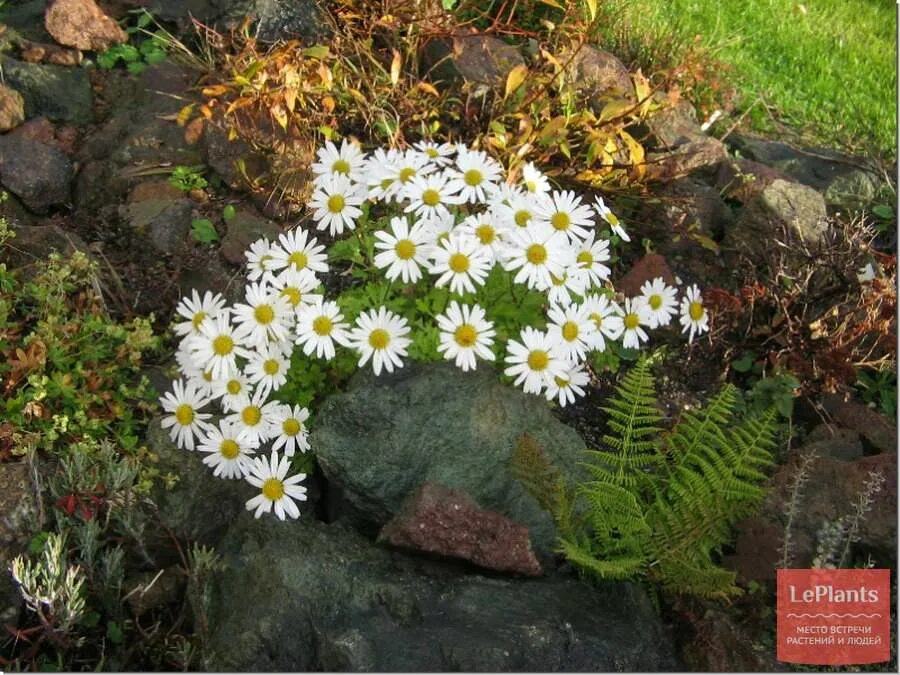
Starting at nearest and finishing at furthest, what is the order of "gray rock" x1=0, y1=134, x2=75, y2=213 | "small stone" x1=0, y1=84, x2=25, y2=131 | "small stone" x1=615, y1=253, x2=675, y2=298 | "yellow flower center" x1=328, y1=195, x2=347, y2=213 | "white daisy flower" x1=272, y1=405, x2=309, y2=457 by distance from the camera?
"white daisy flower" x1=272, y1=405, x2=309, y2=457 → "yellow flower center" x1=328, y1=195, x2=347, y2=213 → "small stone" x1=615, y1=253, x2=675, y2=298 → "gray rock" x1=0, y1=134, x2=75, y2=213 → "small stone" x1=0, y1=84, x2=25, y2=131

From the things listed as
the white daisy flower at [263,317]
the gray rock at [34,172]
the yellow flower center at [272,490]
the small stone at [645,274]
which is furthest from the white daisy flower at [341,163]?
the gray rock at [34,172]

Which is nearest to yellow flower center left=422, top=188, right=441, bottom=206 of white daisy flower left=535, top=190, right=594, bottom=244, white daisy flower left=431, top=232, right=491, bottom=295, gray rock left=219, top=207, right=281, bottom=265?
white daisy flower left=431, top=232, right=491, bottom=295

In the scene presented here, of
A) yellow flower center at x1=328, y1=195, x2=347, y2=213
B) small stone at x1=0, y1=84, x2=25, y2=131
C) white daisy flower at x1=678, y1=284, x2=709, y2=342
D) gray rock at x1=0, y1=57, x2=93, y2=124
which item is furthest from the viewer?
gray rock at x1=0, y1=57, x2=93, y2=124

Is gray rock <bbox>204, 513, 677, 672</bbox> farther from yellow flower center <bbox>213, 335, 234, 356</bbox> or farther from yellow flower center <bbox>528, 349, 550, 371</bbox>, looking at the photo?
yellow flower center <bbox>528, 349, 550, 371</bbox>

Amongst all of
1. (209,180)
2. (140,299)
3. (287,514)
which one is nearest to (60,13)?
(209,180)

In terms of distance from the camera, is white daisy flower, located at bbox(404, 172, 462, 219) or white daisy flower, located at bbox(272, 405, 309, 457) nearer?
white daisy flower, located at bbox(272, 405, 309, 457)

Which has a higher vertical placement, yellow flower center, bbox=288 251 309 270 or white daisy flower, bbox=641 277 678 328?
white daisy flower, bbox=641 277 678 328

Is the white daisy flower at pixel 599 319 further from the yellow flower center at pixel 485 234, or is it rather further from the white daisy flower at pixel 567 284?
the yellow flower center at pixel 485 234

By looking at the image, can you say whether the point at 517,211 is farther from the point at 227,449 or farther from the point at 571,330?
the point at 227,449
